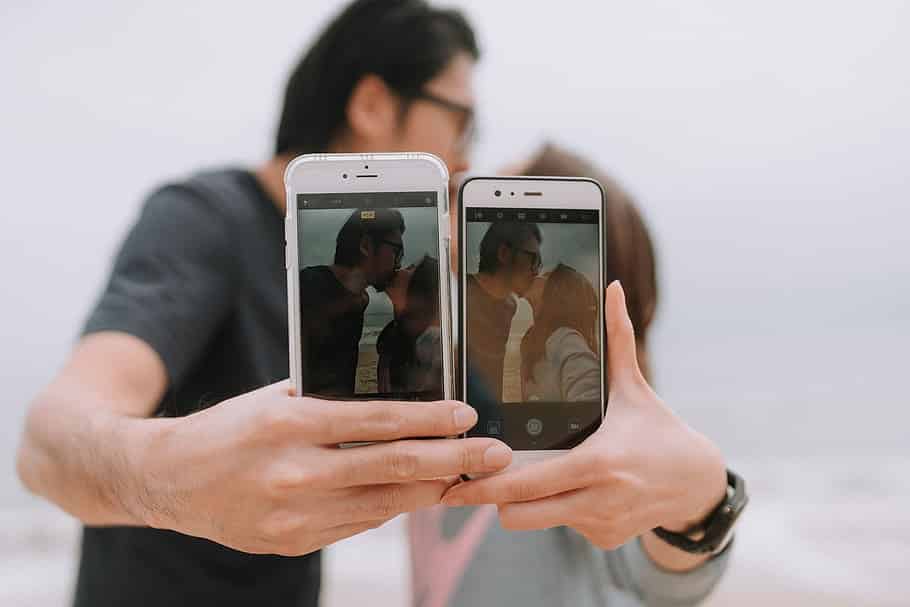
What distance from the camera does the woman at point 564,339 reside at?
17.4 inches

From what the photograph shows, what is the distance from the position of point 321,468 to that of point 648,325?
0.46 meters

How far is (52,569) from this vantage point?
163 centimetres

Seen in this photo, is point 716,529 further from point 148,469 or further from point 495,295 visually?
point 148,469

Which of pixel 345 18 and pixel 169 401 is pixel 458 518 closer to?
pixel 169 401

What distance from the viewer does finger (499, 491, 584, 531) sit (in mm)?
408

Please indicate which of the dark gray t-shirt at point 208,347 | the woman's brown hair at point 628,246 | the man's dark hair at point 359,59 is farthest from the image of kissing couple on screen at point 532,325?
the man's dark hair at point 359,59

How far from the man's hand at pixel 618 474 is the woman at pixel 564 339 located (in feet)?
0.05

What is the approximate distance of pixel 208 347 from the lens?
2.43ft

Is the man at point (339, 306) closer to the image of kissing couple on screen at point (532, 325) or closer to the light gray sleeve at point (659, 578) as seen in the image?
the image of kissing couple on screen at point (532, 325)

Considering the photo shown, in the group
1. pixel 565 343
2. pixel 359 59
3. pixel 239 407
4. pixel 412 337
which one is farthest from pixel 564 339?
pixel 359 59

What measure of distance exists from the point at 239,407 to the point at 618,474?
0.23m

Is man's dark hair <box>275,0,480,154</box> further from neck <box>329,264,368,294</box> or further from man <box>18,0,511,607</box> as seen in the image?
neck <box>329,264,368,294</box>

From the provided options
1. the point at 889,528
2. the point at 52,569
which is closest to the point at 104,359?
the point at 52,569

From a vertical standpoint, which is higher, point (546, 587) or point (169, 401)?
point (169, 401)
